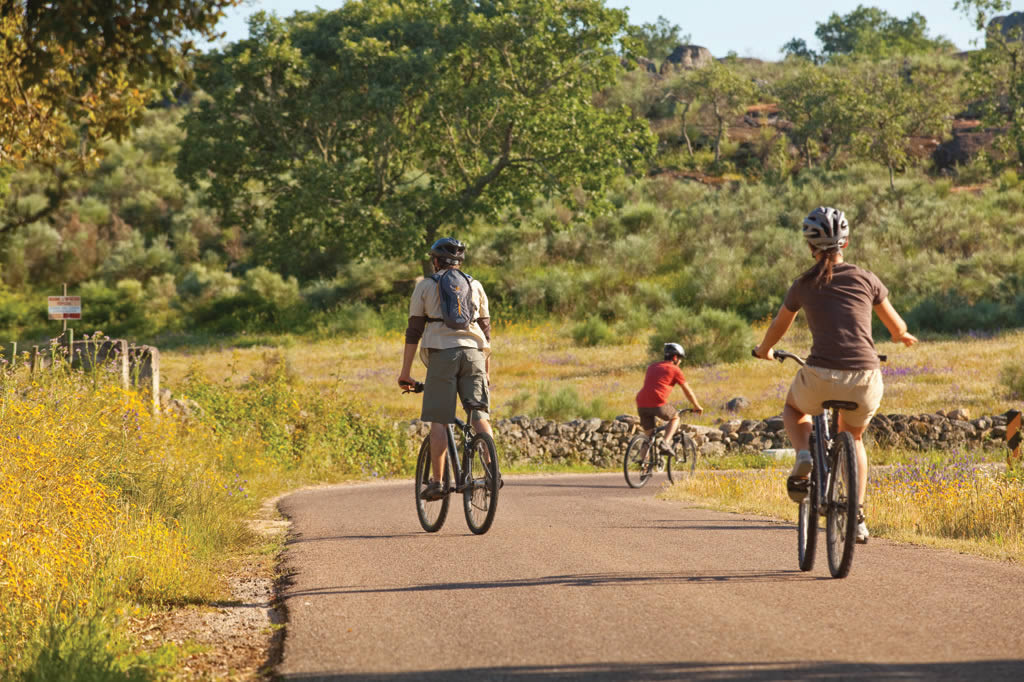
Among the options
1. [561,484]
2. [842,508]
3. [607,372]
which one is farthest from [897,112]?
[842,508]

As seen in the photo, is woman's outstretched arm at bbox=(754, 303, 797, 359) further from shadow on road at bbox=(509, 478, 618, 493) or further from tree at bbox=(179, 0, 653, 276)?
tree at bbox=(179, 0, 653, 276)

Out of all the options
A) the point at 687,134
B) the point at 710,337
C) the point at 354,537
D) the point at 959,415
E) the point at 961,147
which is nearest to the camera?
the point at 354,537

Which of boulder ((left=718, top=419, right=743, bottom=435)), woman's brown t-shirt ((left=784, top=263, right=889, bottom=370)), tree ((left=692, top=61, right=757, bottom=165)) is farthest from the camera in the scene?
tree ((left=692, top=61, right=757, bottom=165))

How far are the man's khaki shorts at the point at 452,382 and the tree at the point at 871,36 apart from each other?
112 m

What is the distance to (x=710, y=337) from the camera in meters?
34.6

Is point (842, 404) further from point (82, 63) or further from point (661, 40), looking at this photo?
point (661, 40)

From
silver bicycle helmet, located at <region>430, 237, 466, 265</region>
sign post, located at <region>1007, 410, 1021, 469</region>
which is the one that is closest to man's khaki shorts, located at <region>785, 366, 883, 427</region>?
silver bicycle helmet, located at <region>430, 237, 466, 265</region>

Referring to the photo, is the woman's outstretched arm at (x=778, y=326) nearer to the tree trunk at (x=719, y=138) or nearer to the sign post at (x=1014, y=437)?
the sign post at (x=1014, y=437)

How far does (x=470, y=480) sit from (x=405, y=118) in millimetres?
31932

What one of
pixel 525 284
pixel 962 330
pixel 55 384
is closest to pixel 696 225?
pixel 525 284

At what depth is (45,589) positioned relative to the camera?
5957mm

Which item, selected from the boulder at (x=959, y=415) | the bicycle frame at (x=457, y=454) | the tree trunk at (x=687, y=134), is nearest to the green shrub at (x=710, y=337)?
the boulder at (x=959, y=415)

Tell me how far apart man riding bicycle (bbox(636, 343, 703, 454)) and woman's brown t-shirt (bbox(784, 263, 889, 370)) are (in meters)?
9.47

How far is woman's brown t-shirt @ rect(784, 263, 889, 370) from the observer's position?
21.1 feet
